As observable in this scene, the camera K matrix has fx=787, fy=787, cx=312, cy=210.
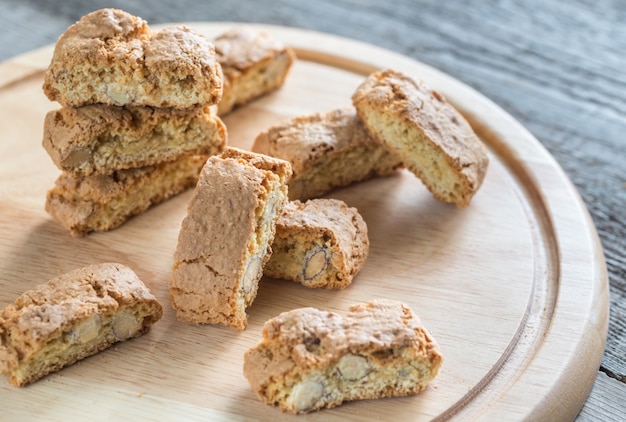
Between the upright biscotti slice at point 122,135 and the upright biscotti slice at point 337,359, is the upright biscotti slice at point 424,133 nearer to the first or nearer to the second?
the upright biscotti slice at point 122,135

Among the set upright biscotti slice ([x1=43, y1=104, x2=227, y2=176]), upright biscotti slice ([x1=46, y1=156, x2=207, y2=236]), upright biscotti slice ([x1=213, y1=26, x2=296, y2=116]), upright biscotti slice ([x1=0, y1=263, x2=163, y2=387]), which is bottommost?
upright biscotti slice ([x1=0, y1=263, x2=163, y2=387])

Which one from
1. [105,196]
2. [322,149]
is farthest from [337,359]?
[105,196]

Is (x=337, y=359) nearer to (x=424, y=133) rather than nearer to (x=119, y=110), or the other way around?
(x=424, y=133)

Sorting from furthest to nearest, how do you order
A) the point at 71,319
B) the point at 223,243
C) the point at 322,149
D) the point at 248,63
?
1. the point at 248,63
2. the point at 322,149
3. the point at 223,243
4. the point at 71,319

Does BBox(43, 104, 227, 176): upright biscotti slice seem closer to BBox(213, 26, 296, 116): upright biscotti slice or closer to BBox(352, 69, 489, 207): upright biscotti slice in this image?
BBox(213, 26, 296, 116): upright biscotti slice

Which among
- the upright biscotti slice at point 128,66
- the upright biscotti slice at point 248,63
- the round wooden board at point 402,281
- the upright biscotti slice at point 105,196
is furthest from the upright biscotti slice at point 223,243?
the upright biscotti slice at point 248,63

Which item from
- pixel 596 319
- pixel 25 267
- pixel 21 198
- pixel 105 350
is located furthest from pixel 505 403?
pixel 21 198

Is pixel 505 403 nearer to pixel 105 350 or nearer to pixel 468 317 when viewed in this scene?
pixel 468 317

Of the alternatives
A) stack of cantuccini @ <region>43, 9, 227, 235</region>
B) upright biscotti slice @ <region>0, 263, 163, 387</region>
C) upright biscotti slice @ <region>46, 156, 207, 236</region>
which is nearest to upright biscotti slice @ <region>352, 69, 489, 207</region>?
stack of cantuccini @ <region>43, 9, 227, 235</region>
